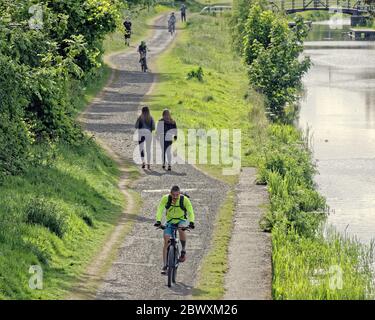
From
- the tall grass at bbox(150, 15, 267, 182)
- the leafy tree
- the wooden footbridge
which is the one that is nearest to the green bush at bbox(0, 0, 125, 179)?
the tall grass at bbox(150, 15, 267, 182)

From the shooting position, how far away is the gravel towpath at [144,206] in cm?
1942

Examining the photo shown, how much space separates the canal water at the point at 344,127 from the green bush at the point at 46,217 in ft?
25.7

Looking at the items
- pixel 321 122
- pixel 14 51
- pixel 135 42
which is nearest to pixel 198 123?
pixel 321 122

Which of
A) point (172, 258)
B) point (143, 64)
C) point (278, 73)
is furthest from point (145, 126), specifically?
point (143, 64)

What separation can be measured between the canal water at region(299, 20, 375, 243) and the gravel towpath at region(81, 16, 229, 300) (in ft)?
12.3

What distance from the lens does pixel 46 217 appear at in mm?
21906

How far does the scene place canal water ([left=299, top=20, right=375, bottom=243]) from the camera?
29841 millimetres

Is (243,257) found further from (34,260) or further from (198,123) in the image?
(198,123)

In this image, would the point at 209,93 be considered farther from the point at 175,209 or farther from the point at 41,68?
the point at 175,209

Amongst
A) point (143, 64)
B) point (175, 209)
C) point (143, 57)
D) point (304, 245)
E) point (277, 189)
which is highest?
point (175, 209)

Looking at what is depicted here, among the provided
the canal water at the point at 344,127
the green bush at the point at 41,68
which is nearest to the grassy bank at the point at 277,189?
the canal water at the point at 344,127

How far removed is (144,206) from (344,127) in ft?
69.6

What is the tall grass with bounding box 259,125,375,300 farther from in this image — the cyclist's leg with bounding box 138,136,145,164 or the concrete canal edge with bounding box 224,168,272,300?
the cyclist's leg with bounding box 138,136,145,164

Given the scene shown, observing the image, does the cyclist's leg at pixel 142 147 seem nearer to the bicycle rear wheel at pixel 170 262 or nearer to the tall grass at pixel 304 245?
the tall grass at pixel 304 245
